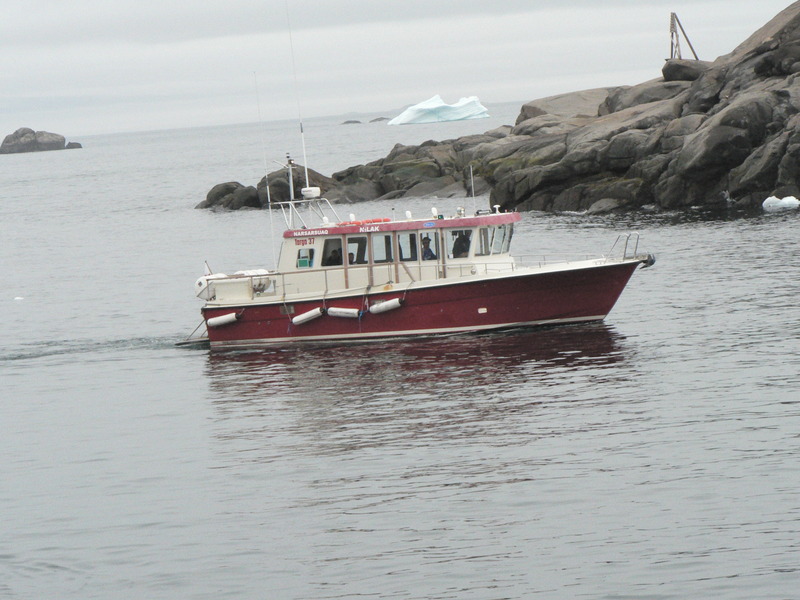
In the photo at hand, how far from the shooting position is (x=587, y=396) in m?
20.1

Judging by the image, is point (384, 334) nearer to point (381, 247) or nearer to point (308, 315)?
point (308, 315)

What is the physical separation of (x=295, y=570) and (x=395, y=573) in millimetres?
1192

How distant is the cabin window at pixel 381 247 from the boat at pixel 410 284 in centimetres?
2

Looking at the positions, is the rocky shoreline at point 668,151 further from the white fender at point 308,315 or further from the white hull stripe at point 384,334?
the white fender at point 308,315

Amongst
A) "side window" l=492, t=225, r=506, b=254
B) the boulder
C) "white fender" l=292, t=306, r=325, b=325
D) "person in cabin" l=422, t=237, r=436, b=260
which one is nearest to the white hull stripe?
"white fender" l=292, t=306, r=325, b=325

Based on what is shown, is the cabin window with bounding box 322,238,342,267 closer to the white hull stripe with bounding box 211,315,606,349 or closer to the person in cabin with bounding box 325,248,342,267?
the person in cabin with bounding box 325,248,342,267

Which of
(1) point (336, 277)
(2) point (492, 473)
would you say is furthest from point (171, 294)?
(2) point (492, 473)

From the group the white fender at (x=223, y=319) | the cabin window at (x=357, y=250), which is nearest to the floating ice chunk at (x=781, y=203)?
the cabin window at (x=357, y=250)

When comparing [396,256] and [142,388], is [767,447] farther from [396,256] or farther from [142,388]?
[142,388]

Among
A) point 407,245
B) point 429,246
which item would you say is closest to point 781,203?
point 429,246

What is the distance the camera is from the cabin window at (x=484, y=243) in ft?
84.9

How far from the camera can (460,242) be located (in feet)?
84.8

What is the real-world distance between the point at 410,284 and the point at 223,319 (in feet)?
15.4

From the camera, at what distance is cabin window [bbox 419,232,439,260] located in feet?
84.8
